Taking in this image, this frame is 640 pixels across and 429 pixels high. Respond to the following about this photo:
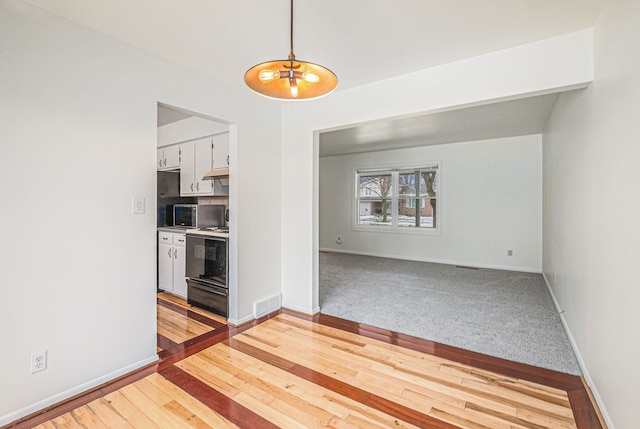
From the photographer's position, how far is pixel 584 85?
213 cm

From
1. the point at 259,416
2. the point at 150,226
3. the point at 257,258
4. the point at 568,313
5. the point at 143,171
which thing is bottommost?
the point at 259,416

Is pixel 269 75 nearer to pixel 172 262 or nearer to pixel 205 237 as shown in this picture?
pixel 205 237

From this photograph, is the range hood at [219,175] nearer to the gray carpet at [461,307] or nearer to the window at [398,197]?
the gray carpet at [461,307]

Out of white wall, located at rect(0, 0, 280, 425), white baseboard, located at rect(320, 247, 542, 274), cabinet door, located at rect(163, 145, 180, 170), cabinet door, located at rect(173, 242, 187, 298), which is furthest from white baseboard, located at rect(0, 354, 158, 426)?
white baseboard, located at rect(320, 247, 542, 274)

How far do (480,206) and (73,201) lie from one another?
6.17m

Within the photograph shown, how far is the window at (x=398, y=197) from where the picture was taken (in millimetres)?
6492

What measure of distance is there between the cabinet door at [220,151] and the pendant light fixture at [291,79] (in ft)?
7.57

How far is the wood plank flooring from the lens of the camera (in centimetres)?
178

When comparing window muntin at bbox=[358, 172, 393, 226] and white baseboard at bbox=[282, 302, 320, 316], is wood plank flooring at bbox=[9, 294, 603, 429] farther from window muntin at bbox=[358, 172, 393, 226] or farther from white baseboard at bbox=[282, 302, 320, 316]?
window muntin at bbox=[358, 172, 393, 226]

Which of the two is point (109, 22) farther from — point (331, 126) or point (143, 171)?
point (331, 126)

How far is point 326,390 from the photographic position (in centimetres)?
207

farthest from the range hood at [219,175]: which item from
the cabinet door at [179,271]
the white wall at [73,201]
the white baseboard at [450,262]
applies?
the white baseboard at [450,262]

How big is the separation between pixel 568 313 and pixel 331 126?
117 inches

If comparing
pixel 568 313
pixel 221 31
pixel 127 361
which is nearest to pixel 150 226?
pixel 127 361
